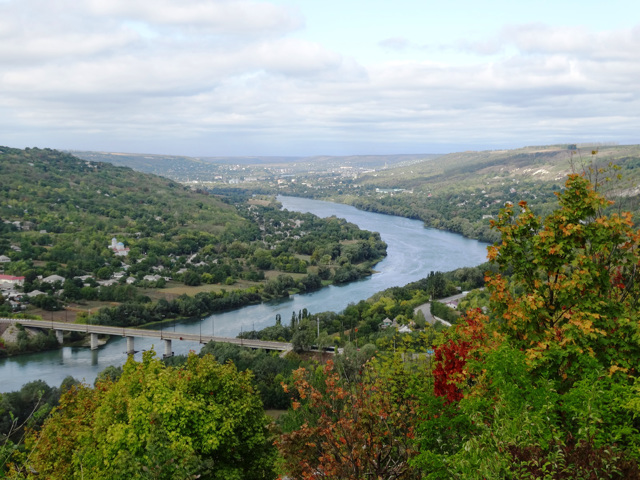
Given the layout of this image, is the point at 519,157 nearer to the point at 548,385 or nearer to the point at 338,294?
the point at 338,294

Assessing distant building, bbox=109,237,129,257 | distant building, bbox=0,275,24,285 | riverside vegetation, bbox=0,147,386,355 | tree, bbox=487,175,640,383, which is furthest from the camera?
distant building, bbox=109,237,129,257

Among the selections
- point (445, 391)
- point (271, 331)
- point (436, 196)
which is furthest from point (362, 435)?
point (436, 196)

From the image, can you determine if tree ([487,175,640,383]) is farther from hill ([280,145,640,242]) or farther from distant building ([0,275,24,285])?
hill ([280,145,640,242])

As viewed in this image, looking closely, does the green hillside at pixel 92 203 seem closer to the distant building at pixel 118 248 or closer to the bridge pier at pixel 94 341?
the distant building at pixel 118 248

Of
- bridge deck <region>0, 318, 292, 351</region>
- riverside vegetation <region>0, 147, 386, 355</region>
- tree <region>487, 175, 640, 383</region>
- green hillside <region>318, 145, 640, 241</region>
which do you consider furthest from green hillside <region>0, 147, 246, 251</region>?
tree <region>487, 175, 640, 383</region>

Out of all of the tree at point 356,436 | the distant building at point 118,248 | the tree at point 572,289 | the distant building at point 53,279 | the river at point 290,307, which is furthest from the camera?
the distant building at point 118,248

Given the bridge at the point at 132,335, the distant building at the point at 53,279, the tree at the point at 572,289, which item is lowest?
the bridge at the point at 132,335

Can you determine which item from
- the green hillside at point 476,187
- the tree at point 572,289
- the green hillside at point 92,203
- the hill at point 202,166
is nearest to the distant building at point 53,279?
the green hillside at point 92,203
